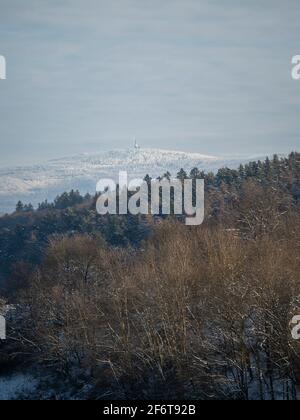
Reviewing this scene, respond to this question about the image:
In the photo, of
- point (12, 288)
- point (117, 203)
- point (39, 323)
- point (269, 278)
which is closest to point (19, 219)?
point (117, 203)

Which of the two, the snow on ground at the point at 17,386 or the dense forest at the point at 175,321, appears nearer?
the dense forest at the point at 175,321

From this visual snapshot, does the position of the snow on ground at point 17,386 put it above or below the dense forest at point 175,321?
below

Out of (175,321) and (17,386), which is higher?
(175,321)

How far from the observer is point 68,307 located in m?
41.6

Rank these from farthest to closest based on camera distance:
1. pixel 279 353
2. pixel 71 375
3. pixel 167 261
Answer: pixel 71 375 → pixel 167 261 → pixel 279 353

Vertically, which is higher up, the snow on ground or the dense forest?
the dense forest

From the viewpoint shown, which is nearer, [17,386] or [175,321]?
[175,321]

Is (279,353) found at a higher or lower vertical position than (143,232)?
lower

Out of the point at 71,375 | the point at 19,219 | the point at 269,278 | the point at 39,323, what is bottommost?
the point at 71,375

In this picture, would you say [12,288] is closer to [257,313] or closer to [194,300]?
[194,300]

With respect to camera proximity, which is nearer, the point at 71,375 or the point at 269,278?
the point at 269,278

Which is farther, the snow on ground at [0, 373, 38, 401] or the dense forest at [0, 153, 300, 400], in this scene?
the snow on ground at [0, 373, 38, 401]
